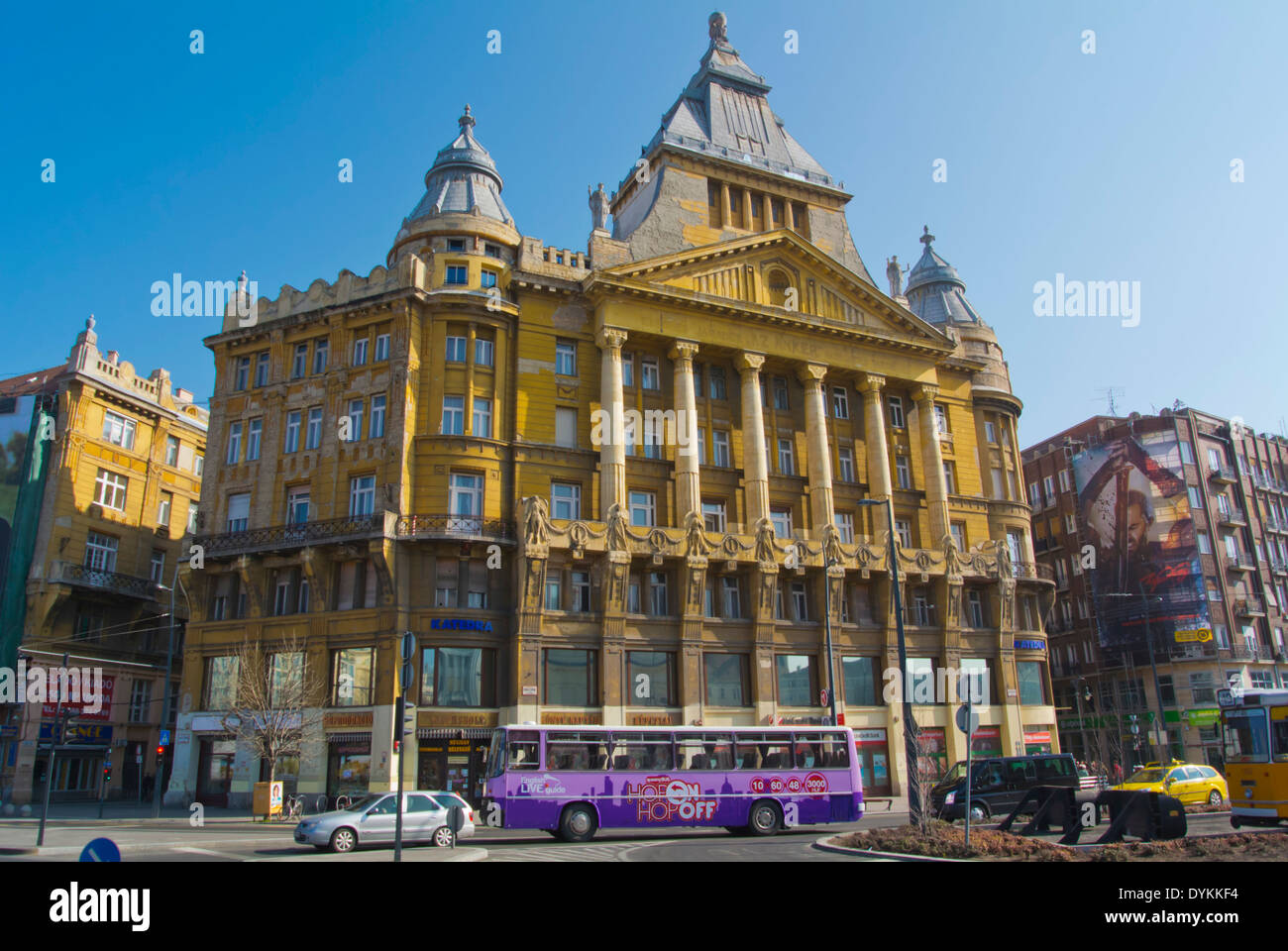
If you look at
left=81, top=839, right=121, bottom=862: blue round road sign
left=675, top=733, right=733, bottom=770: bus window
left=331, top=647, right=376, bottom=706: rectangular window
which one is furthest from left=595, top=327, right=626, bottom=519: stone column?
left=81, top=839, right=121, bottom=862: blue round road sign

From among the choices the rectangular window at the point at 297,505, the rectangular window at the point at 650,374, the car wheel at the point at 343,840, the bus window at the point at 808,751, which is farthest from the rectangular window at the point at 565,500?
the car wheel at the point at 343,840

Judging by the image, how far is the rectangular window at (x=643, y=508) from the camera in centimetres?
4341

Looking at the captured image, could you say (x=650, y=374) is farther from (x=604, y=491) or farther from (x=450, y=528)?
(x=450, y=528)

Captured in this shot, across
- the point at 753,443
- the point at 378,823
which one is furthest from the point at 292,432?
the point at 378,823

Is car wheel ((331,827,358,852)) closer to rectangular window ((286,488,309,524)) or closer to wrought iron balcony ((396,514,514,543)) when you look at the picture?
wrought iron balcony ((396,514,514,543))

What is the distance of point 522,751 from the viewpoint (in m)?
25.0

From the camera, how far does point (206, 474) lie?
43.6 m

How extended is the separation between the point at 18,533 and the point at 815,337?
139 ft

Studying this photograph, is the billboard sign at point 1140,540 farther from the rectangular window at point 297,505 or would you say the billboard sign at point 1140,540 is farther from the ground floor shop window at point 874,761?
the rectangular window at point 297,505
